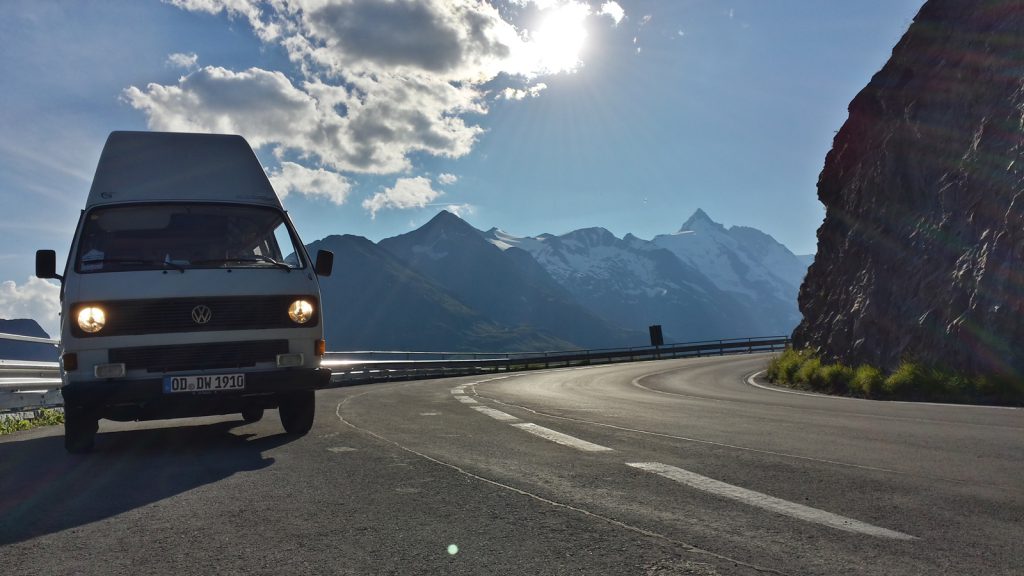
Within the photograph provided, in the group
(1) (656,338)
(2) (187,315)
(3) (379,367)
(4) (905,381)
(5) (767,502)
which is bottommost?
(4) (905,381)

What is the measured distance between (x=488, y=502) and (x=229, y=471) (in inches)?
99.5

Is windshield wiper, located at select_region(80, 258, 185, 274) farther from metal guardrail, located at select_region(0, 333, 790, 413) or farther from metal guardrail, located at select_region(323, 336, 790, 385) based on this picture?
metal guardrail, located at select_region(323, 336, 790, 385)

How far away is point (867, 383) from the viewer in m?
16.7

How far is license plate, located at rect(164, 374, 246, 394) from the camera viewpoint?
6527 millimetres

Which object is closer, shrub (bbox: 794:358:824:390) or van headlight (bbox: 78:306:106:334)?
van headlight (bbox: 78:306:106:334)

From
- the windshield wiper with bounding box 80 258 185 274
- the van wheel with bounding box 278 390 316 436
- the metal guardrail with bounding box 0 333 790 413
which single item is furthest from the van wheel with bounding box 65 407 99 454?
the metal guardrail with bounding box 0 333 790 413

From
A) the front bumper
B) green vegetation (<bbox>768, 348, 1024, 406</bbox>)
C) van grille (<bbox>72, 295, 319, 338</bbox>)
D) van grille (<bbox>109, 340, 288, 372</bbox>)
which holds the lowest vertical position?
green vegetation (<bbox>768, 348, 1024, 406</bbox>)

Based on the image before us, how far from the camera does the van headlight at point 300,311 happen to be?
7.15 meters

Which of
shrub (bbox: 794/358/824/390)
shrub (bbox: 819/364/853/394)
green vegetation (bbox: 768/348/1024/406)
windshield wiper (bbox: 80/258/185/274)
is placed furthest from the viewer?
shrub (bbox: 794/358/824/390)

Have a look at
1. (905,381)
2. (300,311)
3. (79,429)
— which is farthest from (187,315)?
(905,381)

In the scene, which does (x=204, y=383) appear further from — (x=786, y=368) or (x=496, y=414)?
(x=786, y=368)

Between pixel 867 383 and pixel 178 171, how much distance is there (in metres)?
15.2

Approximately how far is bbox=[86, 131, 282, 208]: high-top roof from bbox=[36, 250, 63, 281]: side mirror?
0.65 m

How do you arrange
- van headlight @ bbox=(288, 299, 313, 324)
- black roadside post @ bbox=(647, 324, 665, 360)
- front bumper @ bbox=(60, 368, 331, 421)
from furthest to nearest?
black roadside post @ bbox=(647, 324, 665, 360)
van headlight @ bbox=(288, 299, 313, 324)
front bumper @ bbox=(60, 368, 331, 421)
